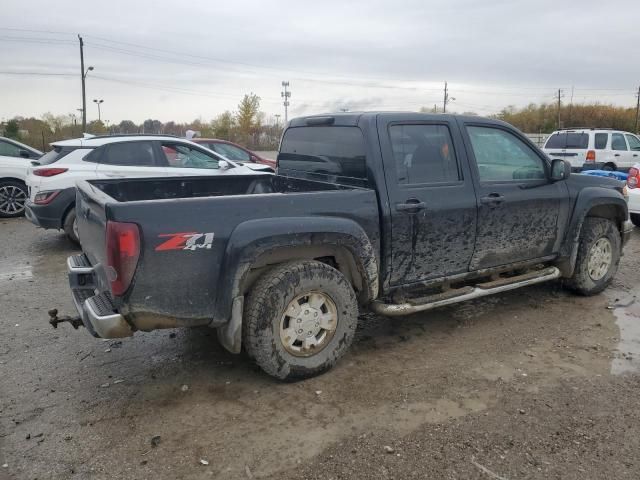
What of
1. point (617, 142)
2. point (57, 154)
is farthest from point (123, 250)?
point (617, 142)

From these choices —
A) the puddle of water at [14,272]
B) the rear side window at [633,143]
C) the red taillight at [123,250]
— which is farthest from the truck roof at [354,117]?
the rear side window at [633,143]

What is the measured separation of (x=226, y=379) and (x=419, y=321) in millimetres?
1998

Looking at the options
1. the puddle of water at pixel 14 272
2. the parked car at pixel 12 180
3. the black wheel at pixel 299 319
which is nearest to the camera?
the black wheel at pixel 299 319

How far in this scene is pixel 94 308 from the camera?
3.31m

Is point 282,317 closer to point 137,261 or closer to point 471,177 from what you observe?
point 137,261

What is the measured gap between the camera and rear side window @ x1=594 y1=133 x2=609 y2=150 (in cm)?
1585

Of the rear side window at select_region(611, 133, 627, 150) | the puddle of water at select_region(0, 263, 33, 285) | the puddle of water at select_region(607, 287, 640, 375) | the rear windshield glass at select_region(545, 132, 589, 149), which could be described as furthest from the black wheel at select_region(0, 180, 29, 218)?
the rear side window at select_region(611, 133, 627, 150)

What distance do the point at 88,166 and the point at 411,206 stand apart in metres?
5.88

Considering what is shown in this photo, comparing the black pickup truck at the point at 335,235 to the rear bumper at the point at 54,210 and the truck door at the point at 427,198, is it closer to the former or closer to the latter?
the truck door at the point at 427,198

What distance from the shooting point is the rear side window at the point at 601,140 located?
15852 mm

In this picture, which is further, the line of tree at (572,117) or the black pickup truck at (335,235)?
the line of tree at (572,117)

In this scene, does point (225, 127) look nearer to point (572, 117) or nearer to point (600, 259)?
point (572, 117)

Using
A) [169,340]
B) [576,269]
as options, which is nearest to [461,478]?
[169,340]

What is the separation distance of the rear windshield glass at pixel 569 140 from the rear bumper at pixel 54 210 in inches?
545
